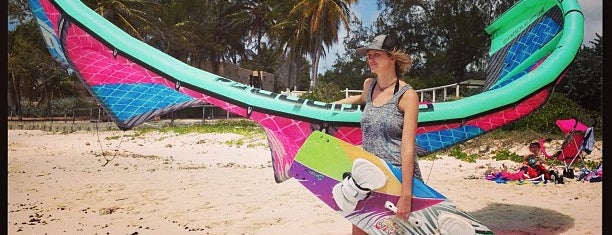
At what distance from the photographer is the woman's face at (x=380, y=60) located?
158 centimetres

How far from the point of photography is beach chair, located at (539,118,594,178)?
3.42 metres

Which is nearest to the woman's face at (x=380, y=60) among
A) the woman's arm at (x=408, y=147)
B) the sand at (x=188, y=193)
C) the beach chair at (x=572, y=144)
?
the woman's arm at (x=408, y=147)

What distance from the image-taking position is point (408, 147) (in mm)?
1478

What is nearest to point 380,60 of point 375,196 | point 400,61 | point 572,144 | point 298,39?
point 400,61

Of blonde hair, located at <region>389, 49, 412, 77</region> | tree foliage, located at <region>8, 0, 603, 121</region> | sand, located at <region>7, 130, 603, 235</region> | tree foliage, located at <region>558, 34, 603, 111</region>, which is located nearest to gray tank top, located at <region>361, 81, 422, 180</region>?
blonde hair, located at <region>389, 49, 412, 77</region>

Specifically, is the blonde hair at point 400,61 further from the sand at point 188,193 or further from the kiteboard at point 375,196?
the sand at point 188,193

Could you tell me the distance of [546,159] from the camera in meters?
3.80

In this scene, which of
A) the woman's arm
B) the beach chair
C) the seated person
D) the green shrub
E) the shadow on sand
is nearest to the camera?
the woman's arm

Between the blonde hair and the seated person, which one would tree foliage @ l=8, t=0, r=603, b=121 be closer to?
the seated person

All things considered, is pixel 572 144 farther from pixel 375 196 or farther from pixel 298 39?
pixel 375 196

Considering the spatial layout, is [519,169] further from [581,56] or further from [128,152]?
[128,152]

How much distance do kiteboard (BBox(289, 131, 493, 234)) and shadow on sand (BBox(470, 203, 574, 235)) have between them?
3.98 ft

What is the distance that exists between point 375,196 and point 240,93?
0.74m

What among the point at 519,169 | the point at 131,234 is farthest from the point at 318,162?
the point at 519,169
